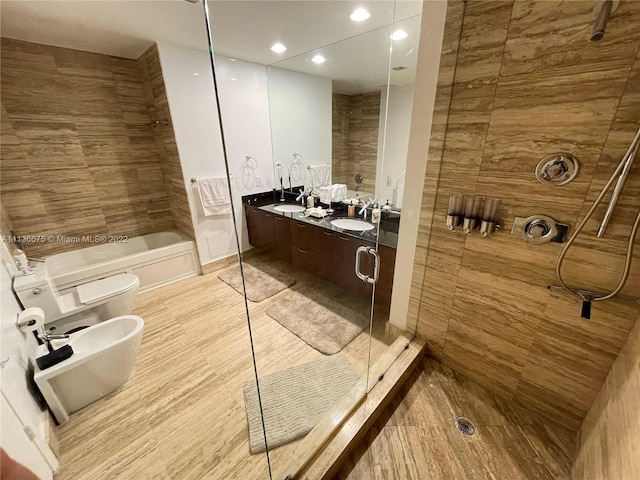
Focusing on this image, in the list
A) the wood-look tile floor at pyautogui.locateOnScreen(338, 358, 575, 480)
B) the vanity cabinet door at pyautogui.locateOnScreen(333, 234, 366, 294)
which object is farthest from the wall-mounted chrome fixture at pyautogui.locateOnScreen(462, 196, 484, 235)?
the wood-look tile floor at pyautogui.locateOnScreen(338, 358, 575, 480)

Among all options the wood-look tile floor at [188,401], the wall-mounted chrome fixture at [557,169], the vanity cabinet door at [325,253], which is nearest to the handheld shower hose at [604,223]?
the wall-mounted chrome fixture at [557,169]

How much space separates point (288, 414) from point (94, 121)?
3.46 m

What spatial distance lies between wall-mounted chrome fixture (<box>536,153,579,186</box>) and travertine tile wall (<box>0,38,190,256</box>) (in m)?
3.43

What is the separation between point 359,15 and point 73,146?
3.06m

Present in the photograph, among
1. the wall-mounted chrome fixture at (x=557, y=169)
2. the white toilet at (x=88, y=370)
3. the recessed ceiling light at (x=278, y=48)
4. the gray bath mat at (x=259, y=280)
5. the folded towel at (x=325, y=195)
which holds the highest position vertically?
the recessed ceiling light at (x=278, y=48)

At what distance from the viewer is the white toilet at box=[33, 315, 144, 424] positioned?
1.43 metres

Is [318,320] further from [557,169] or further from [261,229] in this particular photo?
[557,169]

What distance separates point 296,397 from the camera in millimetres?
1635

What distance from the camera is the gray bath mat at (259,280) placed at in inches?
109

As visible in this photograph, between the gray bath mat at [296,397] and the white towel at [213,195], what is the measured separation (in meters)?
2.06

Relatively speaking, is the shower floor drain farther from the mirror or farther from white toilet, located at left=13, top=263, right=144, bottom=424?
white toilet, located at left=13, top=263, right=144, bottom=424

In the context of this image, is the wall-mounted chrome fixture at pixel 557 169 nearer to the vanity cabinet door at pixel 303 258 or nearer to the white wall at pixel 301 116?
the vanity cabinet door at pixel 303 258

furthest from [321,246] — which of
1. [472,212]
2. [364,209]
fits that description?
[472,212]

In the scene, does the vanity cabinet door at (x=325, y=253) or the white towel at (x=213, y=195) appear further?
the white towel at (x=213, y=195)
